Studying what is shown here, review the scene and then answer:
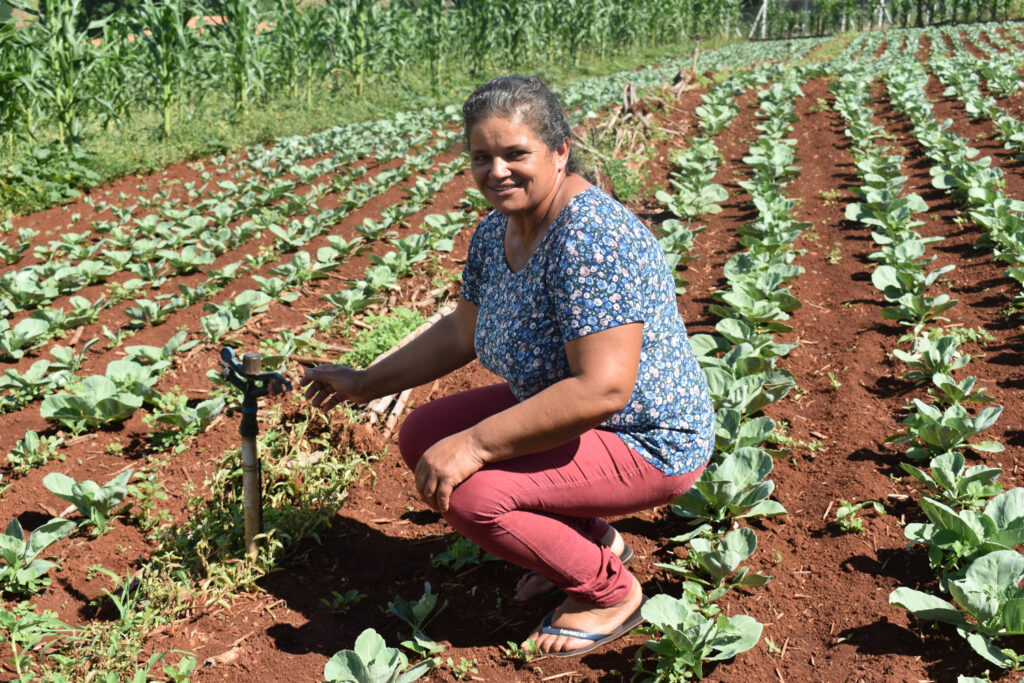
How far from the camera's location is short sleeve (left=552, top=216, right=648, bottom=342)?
92.0 inches

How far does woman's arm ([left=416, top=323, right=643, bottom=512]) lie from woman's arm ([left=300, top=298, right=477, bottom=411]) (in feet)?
1.95

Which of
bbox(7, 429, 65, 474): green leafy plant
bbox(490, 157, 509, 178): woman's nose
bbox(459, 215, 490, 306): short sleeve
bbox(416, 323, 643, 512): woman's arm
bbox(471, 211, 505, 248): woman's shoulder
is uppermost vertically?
bbox(490, 157, 509, 178): woman's nose

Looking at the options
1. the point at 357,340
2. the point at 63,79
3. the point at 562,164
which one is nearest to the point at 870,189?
the point at 357,340

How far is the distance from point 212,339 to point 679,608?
3149 mm

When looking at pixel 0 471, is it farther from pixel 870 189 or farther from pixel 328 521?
pixel 870 189

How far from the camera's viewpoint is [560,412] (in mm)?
2336

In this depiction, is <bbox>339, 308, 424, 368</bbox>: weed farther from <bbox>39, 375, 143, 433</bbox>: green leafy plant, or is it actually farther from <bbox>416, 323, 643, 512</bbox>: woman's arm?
<bbox>416, 323, 643, 512</bbox>: woman's arm

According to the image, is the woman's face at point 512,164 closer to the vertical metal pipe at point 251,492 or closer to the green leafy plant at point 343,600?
the vertical metal pipe at point 251,492

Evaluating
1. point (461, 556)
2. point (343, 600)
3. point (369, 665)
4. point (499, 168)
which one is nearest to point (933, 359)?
point (461, 556)

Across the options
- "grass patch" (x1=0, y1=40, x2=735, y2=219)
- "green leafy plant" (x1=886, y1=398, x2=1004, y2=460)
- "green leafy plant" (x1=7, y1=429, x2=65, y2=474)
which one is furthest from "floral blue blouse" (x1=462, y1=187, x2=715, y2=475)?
"grass patch" (x1=0, y1=40, x2=735, y2=219)

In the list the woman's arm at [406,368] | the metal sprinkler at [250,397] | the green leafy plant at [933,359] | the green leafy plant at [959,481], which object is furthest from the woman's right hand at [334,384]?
the green leafy plant at [933,359]

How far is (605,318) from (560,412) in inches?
11.0

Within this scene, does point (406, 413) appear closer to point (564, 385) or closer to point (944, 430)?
point (564, 385)

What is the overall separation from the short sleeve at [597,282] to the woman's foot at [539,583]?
0.88 metres
